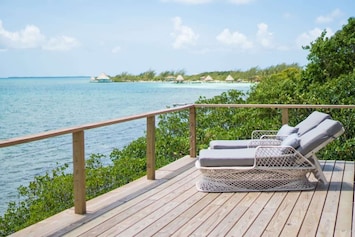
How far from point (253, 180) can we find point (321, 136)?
2.82 ft

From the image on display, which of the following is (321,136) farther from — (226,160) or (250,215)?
(250,215)

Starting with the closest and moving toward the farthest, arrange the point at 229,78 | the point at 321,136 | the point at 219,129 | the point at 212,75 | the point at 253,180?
the point at 321,136, the point at 253,180, the point at 219,129, the point at 229,78, the point at 212,75

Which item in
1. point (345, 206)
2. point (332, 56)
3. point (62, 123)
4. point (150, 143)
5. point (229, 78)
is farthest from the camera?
point (229, 78)

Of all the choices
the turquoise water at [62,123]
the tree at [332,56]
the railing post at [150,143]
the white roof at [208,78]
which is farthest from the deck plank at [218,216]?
the white roof at [208,78]

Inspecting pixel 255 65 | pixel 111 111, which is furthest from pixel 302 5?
pixel 111 111

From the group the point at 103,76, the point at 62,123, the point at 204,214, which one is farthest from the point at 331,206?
the point at 103,76

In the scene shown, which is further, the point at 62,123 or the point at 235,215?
the point at 62,123

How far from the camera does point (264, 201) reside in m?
4.61

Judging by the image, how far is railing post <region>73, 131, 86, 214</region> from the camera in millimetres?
4074

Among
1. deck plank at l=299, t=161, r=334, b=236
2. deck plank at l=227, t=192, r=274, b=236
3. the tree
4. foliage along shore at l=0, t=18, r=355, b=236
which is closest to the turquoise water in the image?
foliage along shore at l=0, t=18, r=355, b=236

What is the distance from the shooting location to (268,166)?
4984 millimetres

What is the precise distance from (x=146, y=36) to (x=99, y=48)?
8.59 meters

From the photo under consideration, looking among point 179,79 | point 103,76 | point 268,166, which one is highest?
point 103,76

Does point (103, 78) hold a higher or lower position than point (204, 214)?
higher
